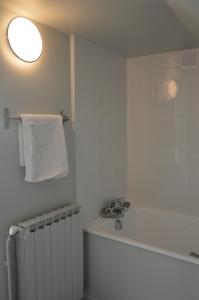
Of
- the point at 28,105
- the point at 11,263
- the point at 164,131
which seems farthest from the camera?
the point at 164,131

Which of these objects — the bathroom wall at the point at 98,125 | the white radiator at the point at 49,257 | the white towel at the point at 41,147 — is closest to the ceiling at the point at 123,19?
the bathroom wall at the point at 98,125

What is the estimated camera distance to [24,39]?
179cm

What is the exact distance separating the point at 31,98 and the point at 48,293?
1.35 m

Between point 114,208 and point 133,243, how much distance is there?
2.08 ft

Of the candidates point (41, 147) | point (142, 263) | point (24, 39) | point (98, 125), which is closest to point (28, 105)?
point (41, 147)

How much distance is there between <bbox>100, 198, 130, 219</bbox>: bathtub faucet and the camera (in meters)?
2.63

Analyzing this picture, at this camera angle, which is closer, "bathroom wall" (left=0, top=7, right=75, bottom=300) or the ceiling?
the ceiling

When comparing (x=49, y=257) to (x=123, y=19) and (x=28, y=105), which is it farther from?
(x=123, y=19)

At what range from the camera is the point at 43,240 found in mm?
1864

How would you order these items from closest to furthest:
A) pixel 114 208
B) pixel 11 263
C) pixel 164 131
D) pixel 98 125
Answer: pixel 11 263 < pixel 98 125 < pixel 114 208 < pixel 164 131

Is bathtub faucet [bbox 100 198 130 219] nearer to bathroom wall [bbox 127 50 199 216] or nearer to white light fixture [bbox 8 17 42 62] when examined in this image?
bathroom wall [bbox 127 50 199 216]

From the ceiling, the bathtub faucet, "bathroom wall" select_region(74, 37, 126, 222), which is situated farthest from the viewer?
the bathtub faucet

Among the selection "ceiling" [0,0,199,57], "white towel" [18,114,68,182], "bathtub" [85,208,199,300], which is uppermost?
"ceiling" [0,0,199,57]

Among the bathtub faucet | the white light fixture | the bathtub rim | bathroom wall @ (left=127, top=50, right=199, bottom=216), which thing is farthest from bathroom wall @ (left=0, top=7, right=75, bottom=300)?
bathroom wall @ (left=127, top=50, right=199, bottom=216)
